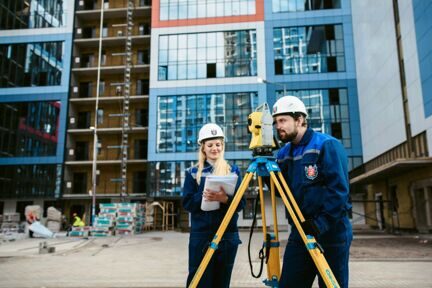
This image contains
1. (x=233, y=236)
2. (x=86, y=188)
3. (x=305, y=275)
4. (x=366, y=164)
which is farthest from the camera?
(x=86, y=188)

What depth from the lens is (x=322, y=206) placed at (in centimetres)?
298

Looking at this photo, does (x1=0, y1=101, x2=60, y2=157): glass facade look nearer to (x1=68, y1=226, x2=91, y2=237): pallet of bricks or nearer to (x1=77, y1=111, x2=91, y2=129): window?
(x1=77, y1=111, x2=91, y2=129): window

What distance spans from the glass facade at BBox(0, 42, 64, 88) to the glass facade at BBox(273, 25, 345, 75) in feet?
75.3

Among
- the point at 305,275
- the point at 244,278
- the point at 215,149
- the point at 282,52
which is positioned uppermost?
the point at 282,52

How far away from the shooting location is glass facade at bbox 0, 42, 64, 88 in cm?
3925

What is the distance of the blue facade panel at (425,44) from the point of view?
19516 millimetres

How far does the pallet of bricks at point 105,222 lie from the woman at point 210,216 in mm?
24751

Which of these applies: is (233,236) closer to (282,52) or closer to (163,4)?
(282,52)

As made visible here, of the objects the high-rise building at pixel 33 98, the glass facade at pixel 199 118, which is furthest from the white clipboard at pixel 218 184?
the high-rise building at pixel 33 98

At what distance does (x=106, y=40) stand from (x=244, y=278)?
1520 inches

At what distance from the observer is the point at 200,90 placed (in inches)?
1438

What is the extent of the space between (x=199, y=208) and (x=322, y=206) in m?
1.20

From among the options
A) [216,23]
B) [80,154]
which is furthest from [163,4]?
[80,154]

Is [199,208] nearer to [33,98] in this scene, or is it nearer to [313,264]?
[313,264]
